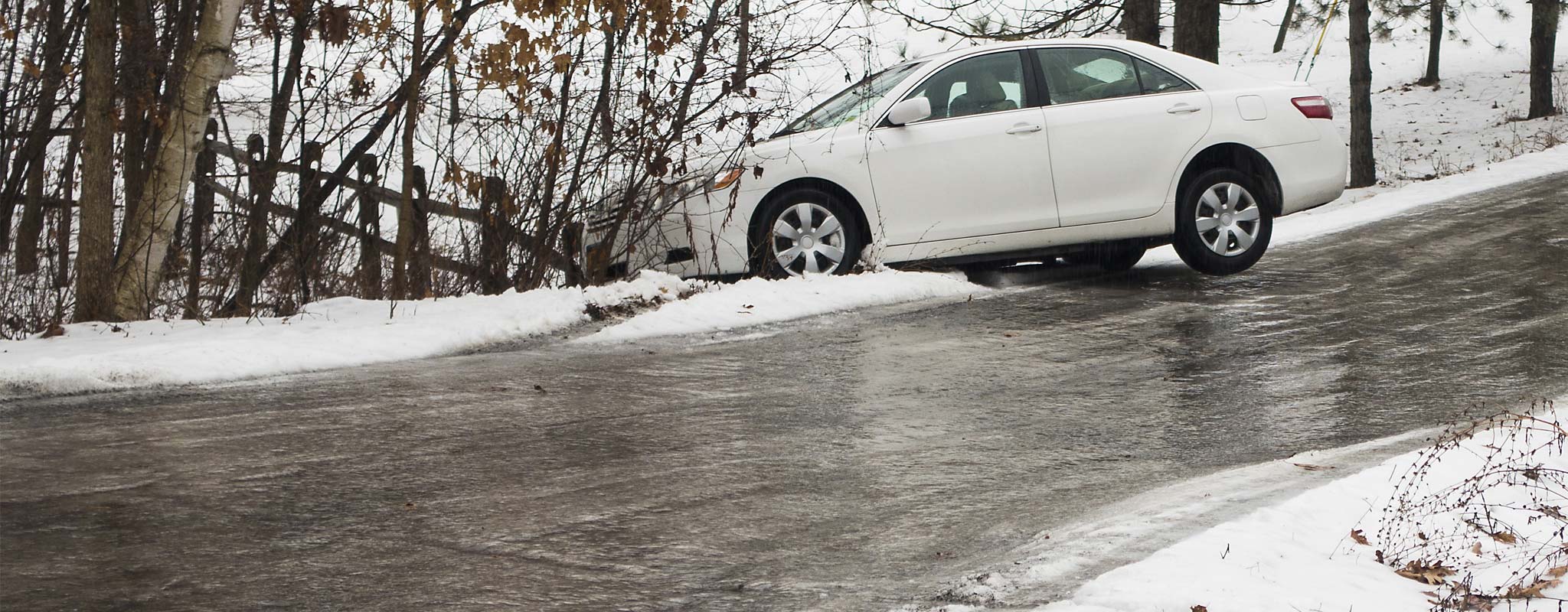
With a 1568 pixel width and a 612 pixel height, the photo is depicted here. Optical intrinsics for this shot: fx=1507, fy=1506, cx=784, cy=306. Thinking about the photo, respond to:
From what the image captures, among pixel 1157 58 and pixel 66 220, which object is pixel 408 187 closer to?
pixel 66 220

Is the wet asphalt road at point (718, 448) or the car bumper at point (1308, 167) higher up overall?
the car bumper at point (1308, 167)

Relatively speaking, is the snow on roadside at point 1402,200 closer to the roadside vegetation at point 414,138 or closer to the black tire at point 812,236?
the black tire at point 812,236

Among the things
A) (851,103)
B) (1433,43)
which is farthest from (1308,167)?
(1433,43)

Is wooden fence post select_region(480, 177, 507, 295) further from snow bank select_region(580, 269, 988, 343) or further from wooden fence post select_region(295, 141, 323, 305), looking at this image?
snow bank select_region(580, 269, 988, 343)

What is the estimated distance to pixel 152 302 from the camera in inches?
387

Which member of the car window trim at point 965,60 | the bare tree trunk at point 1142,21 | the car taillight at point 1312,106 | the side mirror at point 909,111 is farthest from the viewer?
the bare tree trunk at point 1142,21

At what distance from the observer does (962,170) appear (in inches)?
407

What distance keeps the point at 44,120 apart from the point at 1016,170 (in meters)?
8.83

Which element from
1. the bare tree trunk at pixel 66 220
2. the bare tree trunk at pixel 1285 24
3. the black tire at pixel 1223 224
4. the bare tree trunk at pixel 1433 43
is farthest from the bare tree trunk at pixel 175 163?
the bare tree trunk at pixel 1285 24

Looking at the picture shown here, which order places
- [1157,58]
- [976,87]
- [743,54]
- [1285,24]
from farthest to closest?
[1285,24] → [1157,58] → [976,87] → [743,54]

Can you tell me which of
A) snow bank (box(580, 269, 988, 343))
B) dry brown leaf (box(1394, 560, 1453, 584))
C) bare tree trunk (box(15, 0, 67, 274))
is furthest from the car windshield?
dry brown leaf (box(1394, 560, 1453, 584))

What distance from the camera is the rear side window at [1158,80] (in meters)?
10.7

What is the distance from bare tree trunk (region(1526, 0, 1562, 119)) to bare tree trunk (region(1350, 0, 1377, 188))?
24.1ft

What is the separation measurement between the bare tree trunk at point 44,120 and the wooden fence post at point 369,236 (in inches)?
111
